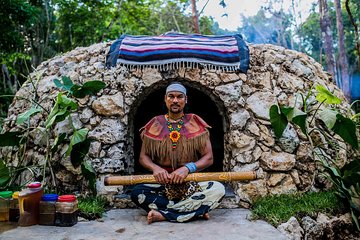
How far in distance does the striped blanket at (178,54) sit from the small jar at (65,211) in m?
1.96

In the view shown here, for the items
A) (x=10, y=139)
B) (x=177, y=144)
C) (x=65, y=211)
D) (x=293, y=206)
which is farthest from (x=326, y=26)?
(x=65, y=211)

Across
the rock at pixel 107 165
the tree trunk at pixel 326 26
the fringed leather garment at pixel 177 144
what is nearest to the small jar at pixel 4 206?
the rock at pixel 107 165

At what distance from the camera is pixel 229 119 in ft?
14.5

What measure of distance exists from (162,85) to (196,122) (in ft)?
3.35

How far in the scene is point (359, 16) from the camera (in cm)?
1565

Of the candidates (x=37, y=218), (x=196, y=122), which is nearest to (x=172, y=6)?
(x=196, y=122)

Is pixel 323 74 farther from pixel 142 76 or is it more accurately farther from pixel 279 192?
pixel 142 76

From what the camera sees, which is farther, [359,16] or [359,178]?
[359,16]

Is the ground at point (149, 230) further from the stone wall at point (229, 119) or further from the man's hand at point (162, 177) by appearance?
the stone wall at point (229, 119)

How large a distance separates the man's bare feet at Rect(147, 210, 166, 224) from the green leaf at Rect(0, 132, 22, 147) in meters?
1.94

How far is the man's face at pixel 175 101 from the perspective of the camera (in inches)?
Answer: 145

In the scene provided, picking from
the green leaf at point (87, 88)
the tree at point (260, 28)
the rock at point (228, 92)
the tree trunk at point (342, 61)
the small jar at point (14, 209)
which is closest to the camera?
the small jar at point (14, 209)

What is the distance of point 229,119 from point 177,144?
3.28 ft

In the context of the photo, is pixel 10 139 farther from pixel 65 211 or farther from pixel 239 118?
pixel 239 118
